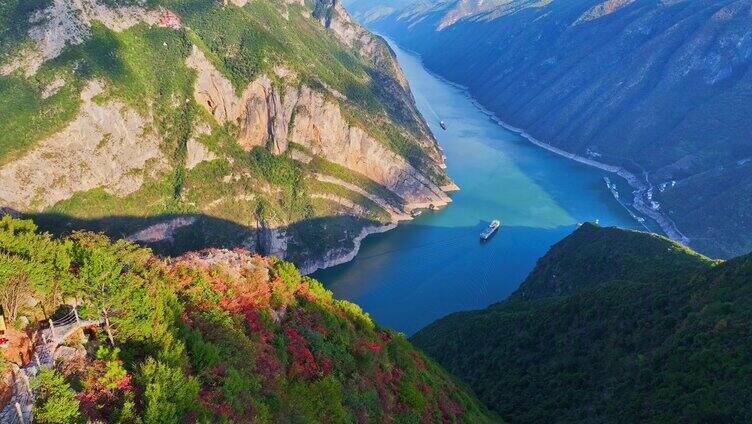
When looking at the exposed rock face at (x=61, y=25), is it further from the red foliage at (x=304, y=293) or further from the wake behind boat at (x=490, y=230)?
the wake behind boat at (x=490, y=230)

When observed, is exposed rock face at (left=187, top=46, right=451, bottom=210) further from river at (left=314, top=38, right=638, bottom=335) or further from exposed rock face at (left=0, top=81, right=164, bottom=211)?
exposed rock face at (left=0, top=81, right=164, bottom=211)

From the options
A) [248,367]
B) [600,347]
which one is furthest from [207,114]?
[248,367]

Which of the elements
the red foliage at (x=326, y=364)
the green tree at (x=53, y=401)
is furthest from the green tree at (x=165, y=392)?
the red foliage at (x=326, y=364)

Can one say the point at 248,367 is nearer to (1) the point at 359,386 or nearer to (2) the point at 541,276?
(1) the point at 359,386

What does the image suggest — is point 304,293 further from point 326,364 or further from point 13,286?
point 13,286

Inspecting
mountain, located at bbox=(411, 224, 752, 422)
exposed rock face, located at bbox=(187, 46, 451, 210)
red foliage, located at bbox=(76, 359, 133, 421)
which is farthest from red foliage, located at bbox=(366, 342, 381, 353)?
exposed rock face, located at bbox=(187, 46, 451, 210)
